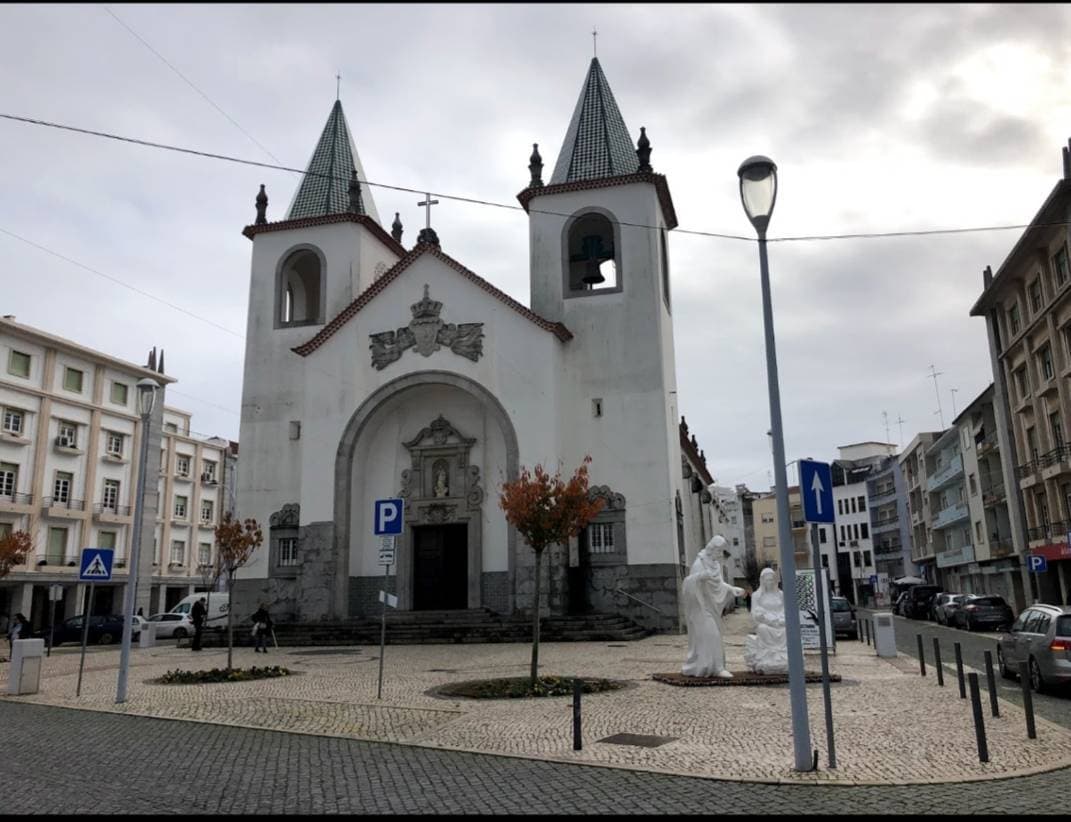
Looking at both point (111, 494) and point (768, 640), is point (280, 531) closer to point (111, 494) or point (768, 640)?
point (768, 640)

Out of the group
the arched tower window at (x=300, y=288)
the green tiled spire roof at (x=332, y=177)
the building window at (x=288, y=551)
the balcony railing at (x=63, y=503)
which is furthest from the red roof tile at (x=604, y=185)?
the balcony railing at (x=63, y=503)

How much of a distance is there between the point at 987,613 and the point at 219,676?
85.4ft

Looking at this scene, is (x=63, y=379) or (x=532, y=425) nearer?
(x=532, y=425)

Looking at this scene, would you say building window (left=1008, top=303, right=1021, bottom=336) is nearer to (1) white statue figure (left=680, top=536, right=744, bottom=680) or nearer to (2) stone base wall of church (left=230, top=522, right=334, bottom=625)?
(1) white statue figure (left=680, top=536, right=744, bottom=680)

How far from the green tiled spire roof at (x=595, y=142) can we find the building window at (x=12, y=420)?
95.4ft

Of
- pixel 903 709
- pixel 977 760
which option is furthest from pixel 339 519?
pixel 977 760

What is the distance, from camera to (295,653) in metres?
22.2

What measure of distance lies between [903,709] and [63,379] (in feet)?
147

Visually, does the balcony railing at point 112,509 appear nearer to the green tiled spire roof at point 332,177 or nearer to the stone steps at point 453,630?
the green tiled spire roof at point 332,177

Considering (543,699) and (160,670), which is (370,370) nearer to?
(160,670)

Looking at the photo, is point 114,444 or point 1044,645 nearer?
point 1044,645

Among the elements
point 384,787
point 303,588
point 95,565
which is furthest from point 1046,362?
point 384,787

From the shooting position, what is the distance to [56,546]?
43.0 metres

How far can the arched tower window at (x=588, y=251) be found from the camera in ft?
97.5
